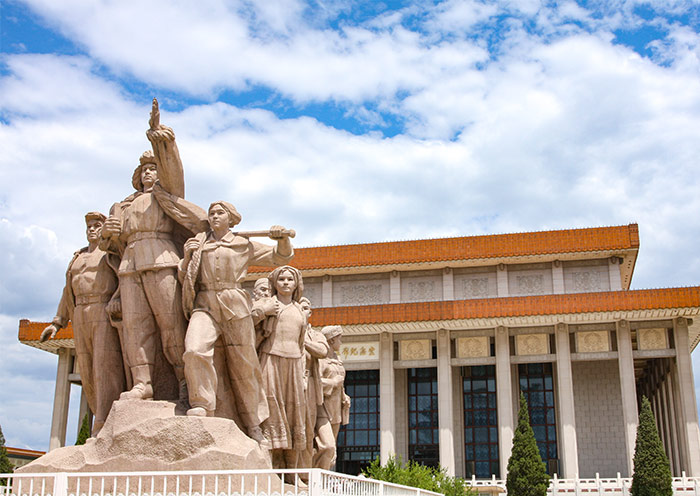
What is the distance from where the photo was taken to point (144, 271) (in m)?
6.87

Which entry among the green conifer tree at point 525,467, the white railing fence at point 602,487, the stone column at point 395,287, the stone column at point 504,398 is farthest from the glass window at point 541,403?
the green conifer tree at point 525,467

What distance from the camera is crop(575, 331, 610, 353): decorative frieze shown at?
1092 inches

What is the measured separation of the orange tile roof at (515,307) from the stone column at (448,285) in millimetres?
4276

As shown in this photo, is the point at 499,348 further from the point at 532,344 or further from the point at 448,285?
the point at 448,285

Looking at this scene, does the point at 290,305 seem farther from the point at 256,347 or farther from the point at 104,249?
the point at 104,249

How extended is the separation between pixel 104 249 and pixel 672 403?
25.8 metres

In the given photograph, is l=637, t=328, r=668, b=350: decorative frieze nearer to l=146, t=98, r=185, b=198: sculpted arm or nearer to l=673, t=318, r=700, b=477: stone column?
l=673, t=318, r=700, b=477: stone column

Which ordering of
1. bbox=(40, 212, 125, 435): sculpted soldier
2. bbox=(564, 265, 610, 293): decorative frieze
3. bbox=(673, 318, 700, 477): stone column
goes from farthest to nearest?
bbox=(564, 265, 610, 293): decorative frieze, bbox=(673, 318, 700, 477): stone column, bbox=(40, 212, 125, 435): sculpted soldier

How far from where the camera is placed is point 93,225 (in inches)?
296

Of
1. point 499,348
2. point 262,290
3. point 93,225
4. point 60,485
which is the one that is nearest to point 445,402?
point 499,348

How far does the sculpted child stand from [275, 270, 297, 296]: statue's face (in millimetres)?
135

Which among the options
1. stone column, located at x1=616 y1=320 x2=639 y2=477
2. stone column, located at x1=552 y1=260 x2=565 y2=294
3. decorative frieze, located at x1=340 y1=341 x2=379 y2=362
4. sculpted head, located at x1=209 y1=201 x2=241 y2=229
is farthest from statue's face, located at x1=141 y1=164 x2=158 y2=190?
stone column, located at x1=552 y1=260 x2=565 y2=294

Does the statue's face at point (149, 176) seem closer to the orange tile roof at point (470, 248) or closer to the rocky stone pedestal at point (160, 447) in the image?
the rocky stone pedestal at point (160, 447)

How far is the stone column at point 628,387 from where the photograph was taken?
85.1 feet
